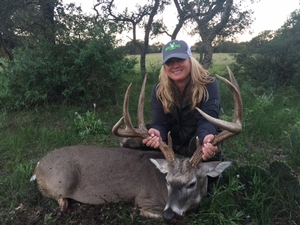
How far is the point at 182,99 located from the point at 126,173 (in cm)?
96

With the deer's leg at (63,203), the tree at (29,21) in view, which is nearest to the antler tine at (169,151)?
the deer's leg at (63,203)

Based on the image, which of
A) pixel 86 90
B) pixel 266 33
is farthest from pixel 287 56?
pixel 86 90

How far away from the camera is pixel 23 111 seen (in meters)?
5.84

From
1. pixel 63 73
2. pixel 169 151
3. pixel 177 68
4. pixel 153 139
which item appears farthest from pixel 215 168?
pixel 63 73

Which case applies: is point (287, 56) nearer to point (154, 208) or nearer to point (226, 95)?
point (226, 95)

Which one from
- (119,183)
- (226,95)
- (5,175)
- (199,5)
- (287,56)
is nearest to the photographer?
(119,183)

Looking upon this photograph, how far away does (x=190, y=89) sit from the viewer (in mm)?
3406

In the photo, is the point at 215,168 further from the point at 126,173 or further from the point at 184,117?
the point at 126,173

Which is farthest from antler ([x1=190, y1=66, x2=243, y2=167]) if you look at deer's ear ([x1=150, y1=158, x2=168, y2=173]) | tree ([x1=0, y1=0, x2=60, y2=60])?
tree ([x1=0, y1=0, x2=60, y2=60])

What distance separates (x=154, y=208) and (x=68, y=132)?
226 centimetres

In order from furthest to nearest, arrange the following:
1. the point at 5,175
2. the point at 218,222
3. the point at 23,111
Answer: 1. the point at 23,111
2. the point at 5,175
3. the point at 218,222

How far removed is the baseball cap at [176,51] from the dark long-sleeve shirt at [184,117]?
0.42m

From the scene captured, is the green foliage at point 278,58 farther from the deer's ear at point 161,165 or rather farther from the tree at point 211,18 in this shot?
the deer's ear at point 161,165

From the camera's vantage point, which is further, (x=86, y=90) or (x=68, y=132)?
(x=86, y=90)
